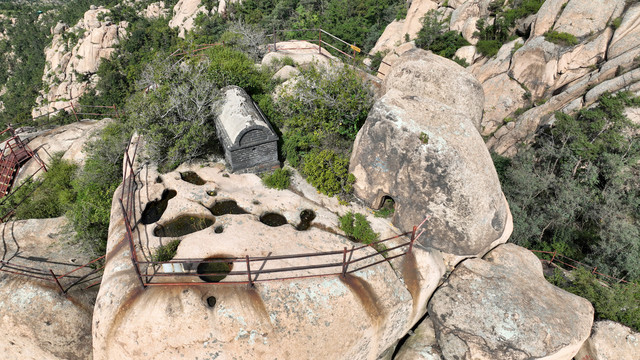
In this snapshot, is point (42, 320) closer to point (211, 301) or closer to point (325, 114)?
point (211, 301)

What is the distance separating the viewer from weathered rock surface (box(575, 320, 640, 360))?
11.0 m

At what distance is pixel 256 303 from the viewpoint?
8977 millimetres

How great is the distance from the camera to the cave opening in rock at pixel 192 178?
1389cm

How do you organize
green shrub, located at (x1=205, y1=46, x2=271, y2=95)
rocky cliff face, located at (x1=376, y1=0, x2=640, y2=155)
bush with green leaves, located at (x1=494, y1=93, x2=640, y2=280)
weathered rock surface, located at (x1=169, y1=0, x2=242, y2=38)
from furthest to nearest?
weathered rock surface, located at (x1=169, y1=0, x2=242, y2=38), rocky cliff face, located at (x1=376, y1=0, x2=640, y2=155), green shrub, located at (x1=205, y1=46, x2=271, y2=95), bush with green leaves, located at (x1=494, y1=93, x2=640, y2=280)

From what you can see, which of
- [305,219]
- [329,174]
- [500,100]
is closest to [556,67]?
[500,100]

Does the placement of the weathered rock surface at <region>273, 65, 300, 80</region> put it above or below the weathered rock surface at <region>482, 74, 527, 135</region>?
above

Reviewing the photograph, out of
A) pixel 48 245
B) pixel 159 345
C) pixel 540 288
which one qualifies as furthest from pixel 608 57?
pixel 48 245

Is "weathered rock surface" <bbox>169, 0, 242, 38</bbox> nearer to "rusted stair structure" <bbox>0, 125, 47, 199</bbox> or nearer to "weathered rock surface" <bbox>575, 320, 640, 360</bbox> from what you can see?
"rusted stair structure" <bbox>0, 125, 47, 199</bbox>

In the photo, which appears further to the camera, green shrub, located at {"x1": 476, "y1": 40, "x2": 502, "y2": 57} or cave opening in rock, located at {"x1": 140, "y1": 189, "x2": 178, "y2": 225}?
green shrub, located at {"x1": 476, "y1": 40, "x2": 502, "y2": 57}

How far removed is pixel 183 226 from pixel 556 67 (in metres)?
28.7

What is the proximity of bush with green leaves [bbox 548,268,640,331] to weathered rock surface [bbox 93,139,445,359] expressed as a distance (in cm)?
623

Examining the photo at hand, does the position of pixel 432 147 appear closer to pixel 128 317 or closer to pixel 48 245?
pixel 128 317

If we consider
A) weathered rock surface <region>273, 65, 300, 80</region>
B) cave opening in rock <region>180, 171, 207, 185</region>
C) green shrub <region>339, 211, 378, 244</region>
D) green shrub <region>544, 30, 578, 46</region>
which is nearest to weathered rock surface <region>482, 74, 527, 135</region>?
green shrub <region>544, 30, 578, 46</region>

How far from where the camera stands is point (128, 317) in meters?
8.73
